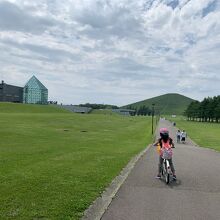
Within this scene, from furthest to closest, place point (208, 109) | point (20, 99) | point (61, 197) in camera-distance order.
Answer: point (20, 99) → point (208, 109) → point (61, 197)

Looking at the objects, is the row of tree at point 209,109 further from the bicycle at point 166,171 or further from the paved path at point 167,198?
the bicycle at point 166,171

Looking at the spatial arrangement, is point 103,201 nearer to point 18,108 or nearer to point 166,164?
point 166,164

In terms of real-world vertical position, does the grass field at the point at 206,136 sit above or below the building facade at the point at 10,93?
below

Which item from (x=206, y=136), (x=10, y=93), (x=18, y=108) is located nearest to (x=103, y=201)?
(x=206, y=136)

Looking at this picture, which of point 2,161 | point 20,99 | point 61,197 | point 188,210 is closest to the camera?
point 188,210

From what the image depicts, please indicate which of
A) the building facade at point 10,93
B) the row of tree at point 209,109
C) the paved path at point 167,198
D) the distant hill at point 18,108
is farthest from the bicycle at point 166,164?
the building facade at point 10,93

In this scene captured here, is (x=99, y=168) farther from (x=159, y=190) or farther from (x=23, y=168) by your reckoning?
(x=159, y=190)

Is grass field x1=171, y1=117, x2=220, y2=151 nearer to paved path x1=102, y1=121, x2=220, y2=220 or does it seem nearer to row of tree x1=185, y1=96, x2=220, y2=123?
paved path x1=102, y1=121, x2=220, y2=220

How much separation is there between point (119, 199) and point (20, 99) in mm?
187394

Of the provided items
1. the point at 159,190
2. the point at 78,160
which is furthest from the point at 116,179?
the point at 78,160

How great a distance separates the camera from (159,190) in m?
11.3

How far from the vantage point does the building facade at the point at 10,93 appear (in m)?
171

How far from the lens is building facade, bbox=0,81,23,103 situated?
171 meters

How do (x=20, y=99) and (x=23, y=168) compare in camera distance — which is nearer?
(x=23, y=168)
